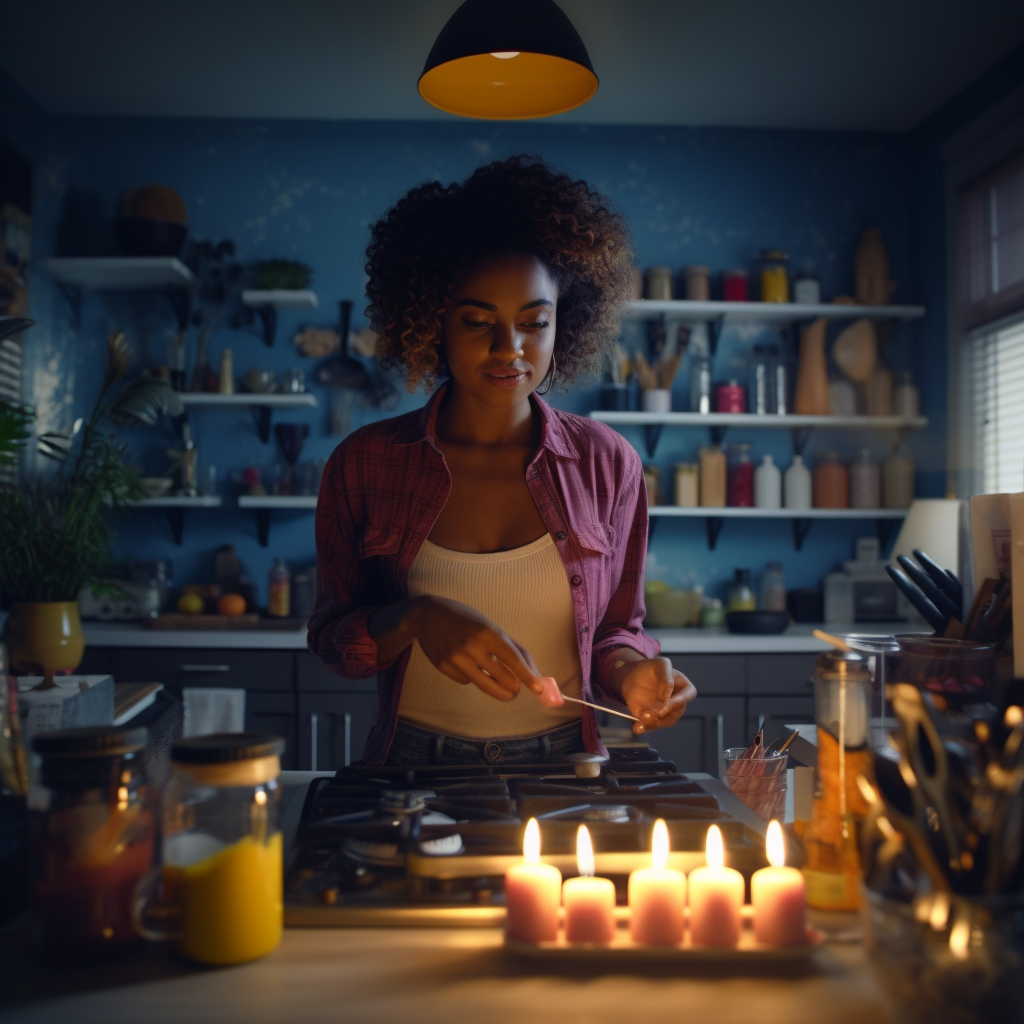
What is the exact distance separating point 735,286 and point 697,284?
159 millimetres

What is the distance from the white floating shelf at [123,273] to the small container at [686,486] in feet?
6.95

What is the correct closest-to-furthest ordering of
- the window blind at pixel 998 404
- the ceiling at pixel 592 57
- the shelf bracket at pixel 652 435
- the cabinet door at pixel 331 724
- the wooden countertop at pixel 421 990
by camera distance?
the wooden countertop at pixel 421 990, the ceiling at pixel 592 57, the cabinet door at pixel 331 724, the window blind at pixel 998 404, the shelf bracket at pixel 652 435

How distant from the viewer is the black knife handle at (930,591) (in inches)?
61.1

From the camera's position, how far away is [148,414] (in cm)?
310

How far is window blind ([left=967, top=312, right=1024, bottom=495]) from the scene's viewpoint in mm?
3262

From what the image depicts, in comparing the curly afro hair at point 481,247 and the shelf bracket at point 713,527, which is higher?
the curly afro hair at point 481,247

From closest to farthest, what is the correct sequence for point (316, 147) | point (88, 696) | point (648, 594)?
point (88, 696)
point (648, 594)
point (316, 147)

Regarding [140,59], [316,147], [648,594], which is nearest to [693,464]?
[648,594]

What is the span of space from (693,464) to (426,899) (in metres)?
3.17

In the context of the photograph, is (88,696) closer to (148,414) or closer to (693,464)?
(148,414)

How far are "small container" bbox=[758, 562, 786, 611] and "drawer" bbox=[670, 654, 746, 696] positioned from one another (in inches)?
24.2

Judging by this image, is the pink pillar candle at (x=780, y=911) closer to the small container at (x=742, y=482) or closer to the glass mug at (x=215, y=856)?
the glass mug at (x=215, y=856)

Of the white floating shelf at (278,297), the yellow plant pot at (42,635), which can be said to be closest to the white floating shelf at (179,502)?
the white floating shelf at (278,297)

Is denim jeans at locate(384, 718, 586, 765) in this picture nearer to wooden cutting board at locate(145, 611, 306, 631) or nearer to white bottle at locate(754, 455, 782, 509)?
wooden cutting board at locate(145, 611, 306, 631)
